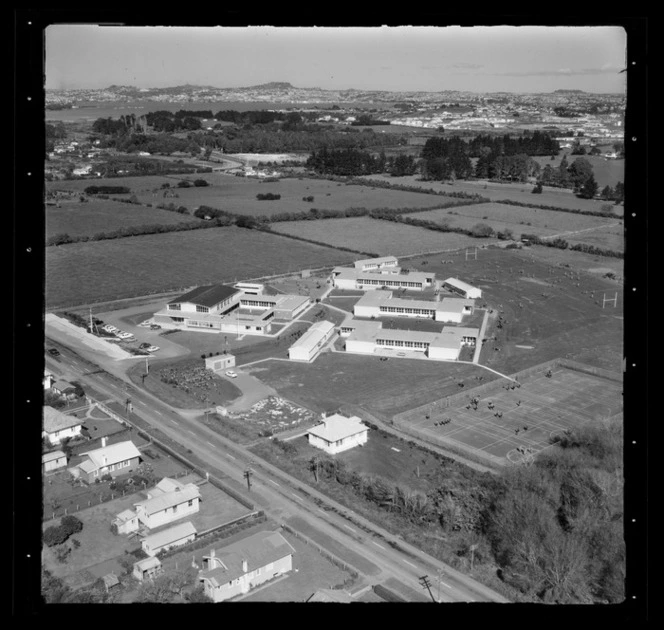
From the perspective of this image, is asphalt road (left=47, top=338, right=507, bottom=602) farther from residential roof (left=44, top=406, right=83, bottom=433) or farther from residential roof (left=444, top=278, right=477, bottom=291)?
residential roof (left=444, top=278, right=477, bottom=291)

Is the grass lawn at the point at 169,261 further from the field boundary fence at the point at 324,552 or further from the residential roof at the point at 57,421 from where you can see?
the field boundary fence at the point at 324,552

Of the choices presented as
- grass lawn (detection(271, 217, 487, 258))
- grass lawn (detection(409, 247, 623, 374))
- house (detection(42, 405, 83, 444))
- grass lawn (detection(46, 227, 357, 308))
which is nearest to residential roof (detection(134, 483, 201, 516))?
house (detection(42, 405, 83, 444))

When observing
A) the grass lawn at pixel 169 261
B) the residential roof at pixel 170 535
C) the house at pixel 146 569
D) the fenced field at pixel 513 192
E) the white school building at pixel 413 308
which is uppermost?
the fenced field at pixel 513 192

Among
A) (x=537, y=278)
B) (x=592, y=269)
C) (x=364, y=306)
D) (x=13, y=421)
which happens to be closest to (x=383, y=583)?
(x=13, y=421)

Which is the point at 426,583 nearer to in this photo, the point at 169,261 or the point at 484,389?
the point at 484,389

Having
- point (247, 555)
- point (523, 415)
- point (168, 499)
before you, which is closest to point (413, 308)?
point (523, 415)

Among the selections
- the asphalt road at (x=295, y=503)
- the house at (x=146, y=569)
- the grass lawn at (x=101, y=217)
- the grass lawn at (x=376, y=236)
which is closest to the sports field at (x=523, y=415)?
the asphalt road at (x=295, y=503)
